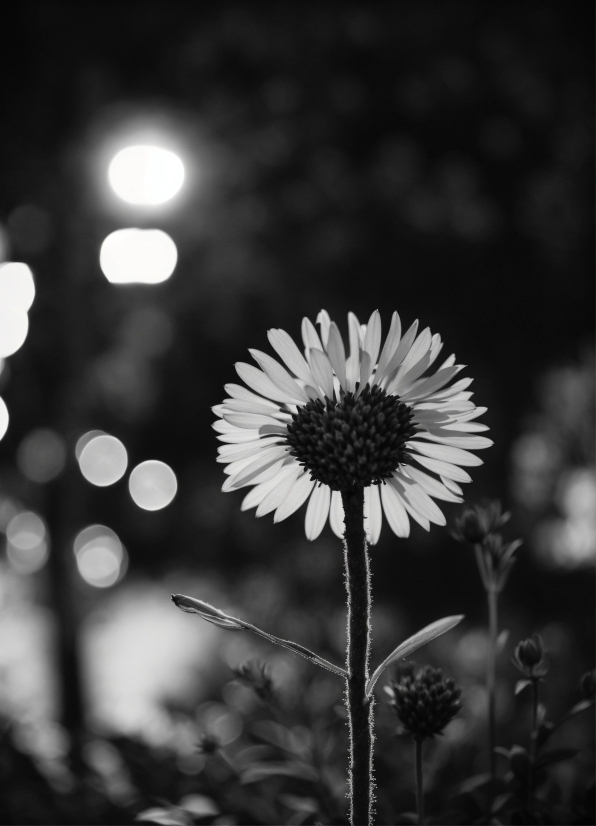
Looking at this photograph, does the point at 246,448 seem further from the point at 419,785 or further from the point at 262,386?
the point at 419,785

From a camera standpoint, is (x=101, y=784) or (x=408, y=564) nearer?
(x=101, y=784)

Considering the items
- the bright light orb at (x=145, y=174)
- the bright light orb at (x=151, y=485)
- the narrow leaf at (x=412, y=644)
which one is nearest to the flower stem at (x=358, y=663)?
the narrow leaf at (x=412, y=644)

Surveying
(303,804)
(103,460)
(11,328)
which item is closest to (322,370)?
(303,804)

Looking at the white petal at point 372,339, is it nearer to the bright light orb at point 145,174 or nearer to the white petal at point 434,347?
the white petal at point 434,347

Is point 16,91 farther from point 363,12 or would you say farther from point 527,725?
point 527,725

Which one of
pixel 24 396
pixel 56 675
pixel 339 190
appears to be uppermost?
pixel 339 190

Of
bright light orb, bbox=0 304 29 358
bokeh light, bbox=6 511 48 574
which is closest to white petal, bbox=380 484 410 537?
bright light orb, bbox=0 304 29 358

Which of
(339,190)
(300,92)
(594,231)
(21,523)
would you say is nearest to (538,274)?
(594,231)

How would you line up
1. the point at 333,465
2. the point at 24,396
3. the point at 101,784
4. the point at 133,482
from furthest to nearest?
the point at 133,482, the point at 24,396, the point at 101,784, the point at 333,465
